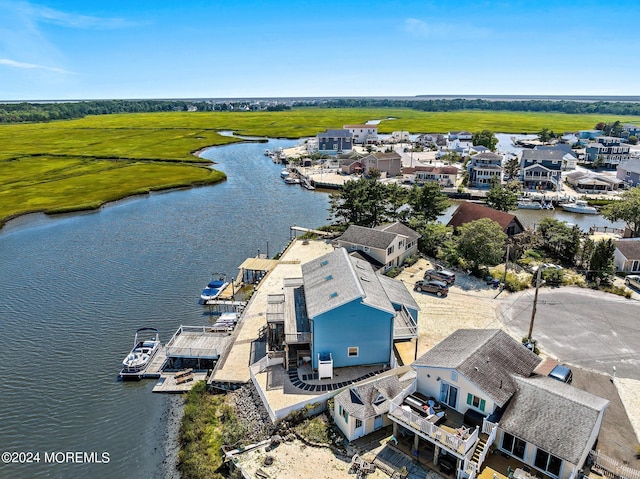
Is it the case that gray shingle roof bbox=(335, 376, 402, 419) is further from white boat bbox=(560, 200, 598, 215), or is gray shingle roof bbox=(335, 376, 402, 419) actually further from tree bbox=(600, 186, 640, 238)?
white boat bbox=(560, 200, 598, 215)

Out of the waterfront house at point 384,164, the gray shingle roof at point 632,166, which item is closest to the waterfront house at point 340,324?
the waterfront house at point 384,164

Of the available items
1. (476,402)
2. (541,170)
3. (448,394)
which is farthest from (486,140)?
(476,402)

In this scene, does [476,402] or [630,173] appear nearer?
[476,402]

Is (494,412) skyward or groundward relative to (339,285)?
groundward

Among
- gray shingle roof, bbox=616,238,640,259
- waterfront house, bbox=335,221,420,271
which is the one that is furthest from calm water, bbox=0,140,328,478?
gray shingle roof, bbox=616,238,640,259

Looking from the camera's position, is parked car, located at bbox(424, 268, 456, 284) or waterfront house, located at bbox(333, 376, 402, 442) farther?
parked car, located at bbox(424, 268, 456, 284)

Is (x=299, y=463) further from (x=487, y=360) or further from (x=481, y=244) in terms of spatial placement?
(x=481, y=244)

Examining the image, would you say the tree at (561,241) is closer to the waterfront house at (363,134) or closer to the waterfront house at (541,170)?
the waterfront house at (541,170)
